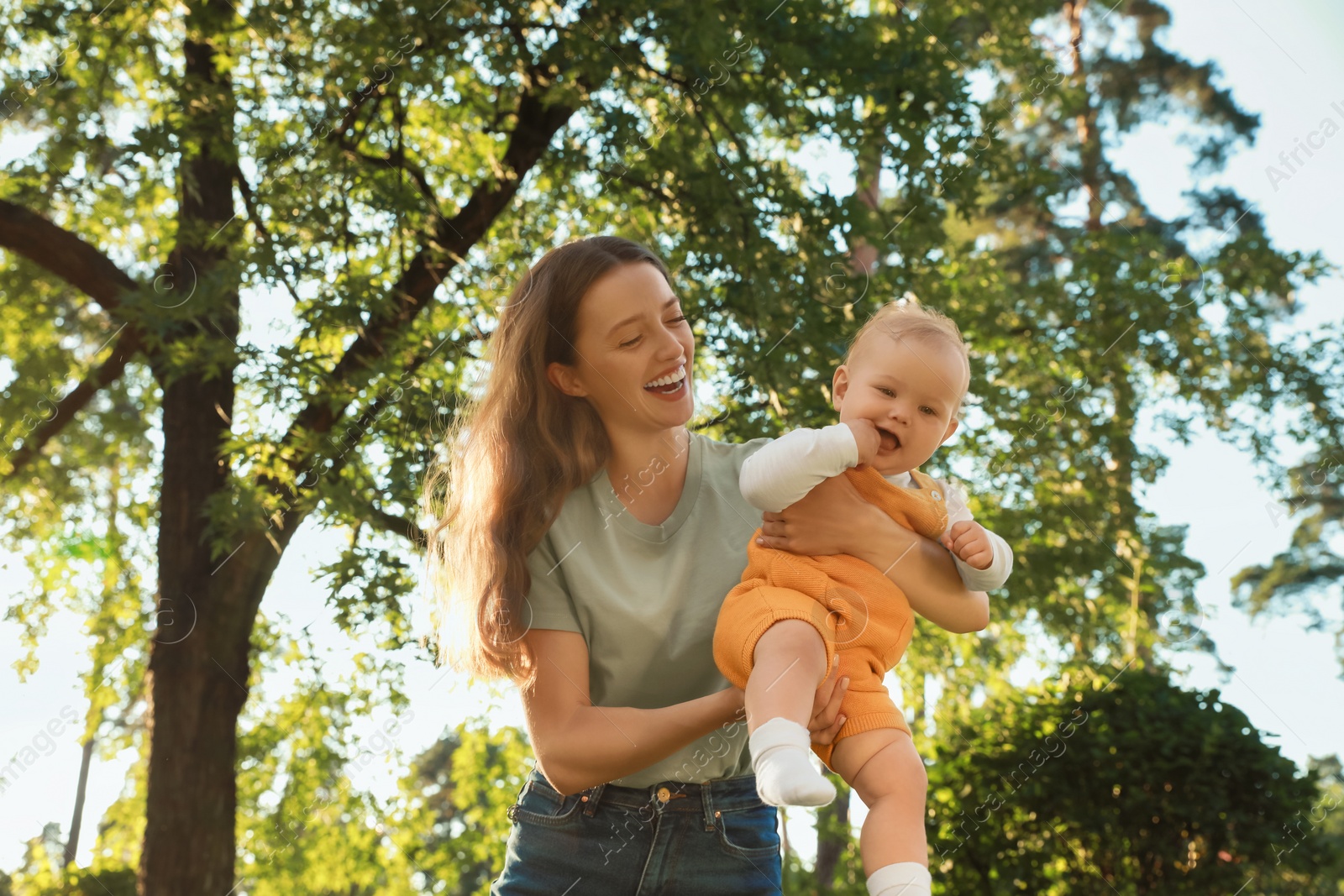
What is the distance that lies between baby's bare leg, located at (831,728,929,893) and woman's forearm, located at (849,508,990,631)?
286 millimetres

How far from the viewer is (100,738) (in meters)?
9.54

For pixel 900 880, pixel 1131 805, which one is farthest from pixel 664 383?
pixel 1131 805

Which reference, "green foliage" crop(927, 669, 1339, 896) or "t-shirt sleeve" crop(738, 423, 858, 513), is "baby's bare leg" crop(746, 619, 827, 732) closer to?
"t-shirt sleeve" crop(738, 423, 858, 513)

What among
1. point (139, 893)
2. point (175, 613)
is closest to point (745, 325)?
point (175, 613)

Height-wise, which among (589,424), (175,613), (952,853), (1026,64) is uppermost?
(1026,64)

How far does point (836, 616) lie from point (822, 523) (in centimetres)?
17

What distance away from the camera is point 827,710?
191 cm

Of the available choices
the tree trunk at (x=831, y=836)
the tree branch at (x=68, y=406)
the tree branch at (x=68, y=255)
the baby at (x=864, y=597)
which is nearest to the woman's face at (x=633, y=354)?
the baby at (x=864, y=597)

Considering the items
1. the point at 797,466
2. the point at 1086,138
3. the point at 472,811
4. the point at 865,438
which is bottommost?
the point at 797,466

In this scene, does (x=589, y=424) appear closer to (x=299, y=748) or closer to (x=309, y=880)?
(x=299, y=748)

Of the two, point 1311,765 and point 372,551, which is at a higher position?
point 372,551

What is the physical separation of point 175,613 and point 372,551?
2.02 meters

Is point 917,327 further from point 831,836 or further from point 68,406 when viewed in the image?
point 68,406

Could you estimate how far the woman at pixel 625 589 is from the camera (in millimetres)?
2033
